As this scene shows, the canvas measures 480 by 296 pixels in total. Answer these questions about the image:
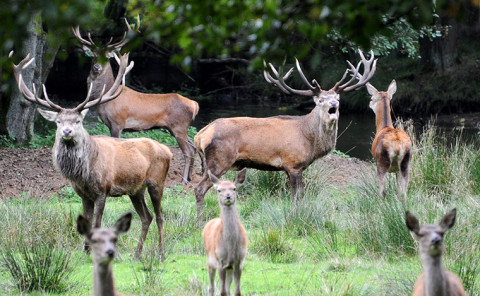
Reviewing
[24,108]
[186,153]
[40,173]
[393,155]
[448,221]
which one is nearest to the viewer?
[448,221]

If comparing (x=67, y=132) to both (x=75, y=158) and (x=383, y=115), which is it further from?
(x=383, y=115)

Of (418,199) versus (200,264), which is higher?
(418,199)

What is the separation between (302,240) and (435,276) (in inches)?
164

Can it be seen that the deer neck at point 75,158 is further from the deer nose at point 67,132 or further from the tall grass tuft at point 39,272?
the tall grass tuft at point 39,272

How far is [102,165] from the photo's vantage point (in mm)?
8438

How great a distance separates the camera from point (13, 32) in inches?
133

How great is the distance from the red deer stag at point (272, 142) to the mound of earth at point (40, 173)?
3.55 ft

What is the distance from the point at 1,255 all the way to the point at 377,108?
18.7 ft

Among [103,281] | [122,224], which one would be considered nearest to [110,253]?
[103,281]

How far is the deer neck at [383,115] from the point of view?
10844mm

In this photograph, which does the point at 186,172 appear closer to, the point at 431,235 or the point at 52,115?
the point at 52,115

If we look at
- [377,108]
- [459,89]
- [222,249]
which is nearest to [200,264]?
[222,249]

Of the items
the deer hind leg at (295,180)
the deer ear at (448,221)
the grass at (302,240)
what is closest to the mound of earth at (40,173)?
the grass at (302,240)

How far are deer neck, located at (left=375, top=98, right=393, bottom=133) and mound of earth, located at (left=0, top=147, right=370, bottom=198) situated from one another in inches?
37.0
